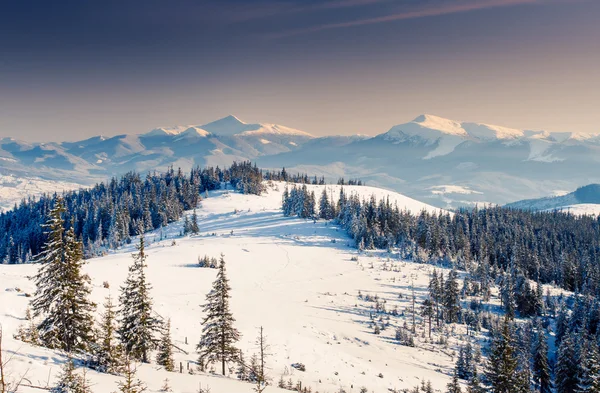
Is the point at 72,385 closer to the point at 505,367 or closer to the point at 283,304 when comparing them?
the point at 505,367

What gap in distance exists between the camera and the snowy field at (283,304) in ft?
78.1

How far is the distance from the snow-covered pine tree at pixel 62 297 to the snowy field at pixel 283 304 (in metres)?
2.40

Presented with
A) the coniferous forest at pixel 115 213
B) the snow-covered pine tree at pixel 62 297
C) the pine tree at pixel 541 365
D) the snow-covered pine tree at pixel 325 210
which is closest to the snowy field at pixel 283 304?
the snow-covered pine tree at pixel 62 297

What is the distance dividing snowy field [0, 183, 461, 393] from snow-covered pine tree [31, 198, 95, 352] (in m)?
2.40

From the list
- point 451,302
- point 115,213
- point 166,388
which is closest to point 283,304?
point 451,302

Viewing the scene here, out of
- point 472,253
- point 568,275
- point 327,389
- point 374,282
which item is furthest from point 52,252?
point 472,253

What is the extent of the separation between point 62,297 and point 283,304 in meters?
40.1

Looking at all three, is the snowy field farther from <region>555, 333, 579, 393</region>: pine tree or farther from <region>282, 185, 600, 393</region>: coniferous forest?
<region>555, 333, 579, 393</region>: pine tree

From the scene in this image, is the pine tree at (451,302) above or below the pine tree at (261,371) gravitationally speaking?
below

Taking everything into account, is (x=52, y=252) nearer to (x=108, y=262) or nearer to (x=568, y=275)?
(x=108, y=262)

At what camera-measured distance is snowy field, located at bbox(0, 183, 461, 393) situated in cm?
2381

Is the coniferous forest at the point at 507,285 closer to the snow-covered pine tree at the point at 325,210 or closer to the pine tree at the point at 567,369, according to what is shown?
the pine tree at the point at 567,369

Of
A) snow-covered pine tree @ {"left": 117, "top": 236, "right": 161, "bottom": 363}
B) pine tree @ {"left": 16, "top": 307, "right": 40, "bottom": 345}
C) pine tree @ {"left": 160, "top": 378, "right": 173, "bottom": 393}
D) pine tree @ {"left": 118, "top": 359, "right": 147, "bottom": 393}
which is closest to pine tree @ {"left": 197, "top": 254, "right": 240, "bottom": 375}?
snow-covered pine tree @ {"left": 117, "top": 236, "right": 161, "bottom": 363}

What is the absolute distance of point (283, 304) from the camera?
59.0 metres
